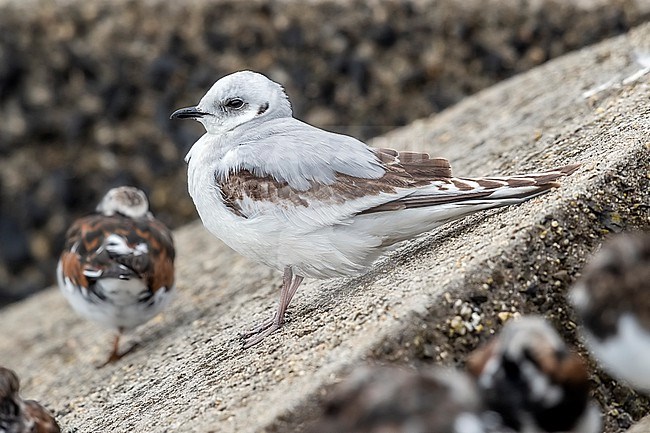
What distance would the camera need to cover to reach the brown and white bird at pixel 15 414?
4246mm

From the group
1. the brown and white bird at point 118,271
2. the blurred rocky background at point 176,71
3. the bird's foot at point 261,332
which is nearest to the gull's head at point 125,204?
the brown and white bird at point 118,271

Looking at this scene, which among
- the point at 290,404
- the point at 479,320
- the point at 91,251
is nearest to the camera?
the point at 290,404

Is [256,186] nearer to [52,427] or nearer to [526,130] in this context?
[52,427]

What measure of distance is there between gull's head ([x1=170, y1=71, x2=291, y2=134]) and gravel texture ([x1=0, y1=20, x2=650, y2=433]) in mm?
953

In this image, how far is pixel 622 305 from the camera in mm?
3553

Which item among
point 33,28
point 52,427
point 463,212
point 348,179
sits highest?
point 33,28

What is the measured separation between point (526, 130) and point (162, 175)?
195 inches

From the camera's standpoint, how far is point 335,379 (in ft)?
12.3

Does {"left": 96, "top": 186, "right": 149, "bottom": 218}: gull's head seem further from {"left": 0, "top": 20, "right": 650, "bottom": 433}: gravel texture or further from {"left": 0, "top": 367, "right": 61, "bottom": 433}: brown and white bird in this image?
{"left": 0, "top": 367, "right": 61, "bottom": 433}: brown and white bird

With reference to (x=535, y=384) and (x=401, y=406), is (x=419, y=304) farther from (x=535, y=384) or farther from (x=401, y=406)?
(x=401, y=406)

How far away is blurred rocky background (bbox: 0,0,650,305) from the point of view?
9.52 metres

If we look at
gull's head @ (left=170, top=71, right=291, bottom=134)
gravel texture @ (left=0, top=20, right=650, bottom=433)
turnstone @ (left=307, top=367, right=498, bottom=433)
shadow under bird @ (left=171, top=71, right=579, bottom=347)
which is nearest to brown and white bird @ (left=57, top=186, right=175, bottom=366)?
gravel texture @ (left=0, top=20, right=650, bottom=433)

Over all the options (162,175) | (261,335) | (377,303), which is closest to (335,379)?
(377,303)

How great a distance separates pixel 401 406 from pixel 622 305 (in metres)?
0.93
